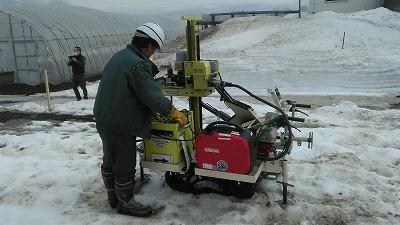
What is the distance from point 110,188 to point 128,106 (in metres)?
1.08

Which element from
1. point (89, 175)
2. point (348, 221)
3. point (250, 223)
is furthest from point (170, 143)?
point (348, 221)

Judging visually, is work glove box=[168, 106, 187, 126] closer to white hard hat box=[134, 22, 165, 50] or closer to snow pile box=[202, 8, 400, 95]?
white hard hat box=[134, 22, 165, 50]

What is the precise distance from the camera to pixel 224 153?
421 cm

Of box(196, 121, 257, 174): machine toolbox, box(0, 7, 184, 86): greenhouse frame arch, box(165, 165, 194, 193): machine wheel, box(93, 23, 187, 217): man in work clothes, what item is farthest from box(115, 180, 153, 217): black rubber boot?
box(0, 7, 184, 86): greenhouse frame arch

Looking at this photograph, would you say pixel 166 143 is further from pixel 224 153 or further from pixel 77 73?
pixel 77 73

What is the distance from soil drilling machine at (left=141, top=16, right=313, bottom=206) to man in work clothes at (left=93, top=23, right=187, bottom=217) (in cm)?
31

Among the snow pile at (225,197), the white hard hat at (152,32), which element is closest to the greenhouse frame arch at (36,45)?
the snow pile at (225,197)

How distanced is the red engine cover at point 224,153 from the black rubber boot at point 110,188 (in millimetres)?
Answer: 1064

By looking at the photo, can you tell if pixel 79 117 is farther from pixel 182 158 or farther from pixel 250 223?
pixel 250 223

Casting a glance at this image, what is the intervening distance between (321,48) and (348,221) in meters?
13.0

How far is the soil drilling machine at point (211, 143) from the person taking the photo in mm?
4211

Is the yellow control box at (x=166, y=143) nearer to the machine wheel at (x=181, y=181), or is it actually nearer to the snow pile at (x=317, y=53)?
the machine wheel at (x=181, y=181)

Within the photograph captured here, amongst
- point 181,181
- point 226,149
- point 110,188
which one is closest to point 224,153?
point 226,149

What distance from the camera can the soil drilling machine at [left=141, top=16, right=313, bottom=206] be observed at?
4.21 meters
